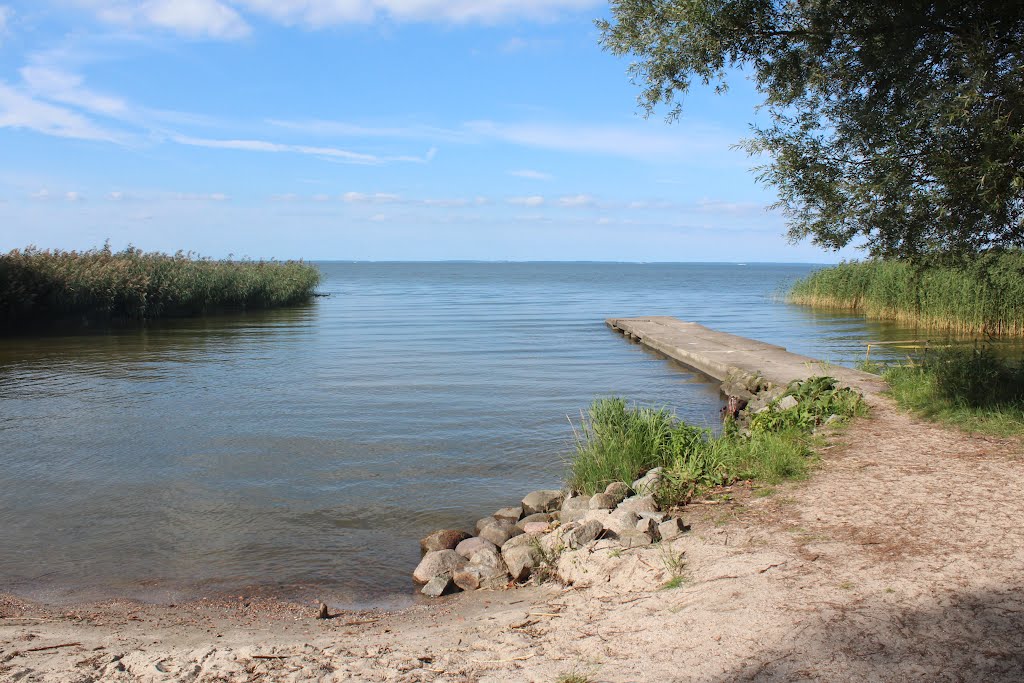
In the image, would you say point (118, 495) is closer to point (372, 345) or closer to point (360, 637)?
point (360, 637)

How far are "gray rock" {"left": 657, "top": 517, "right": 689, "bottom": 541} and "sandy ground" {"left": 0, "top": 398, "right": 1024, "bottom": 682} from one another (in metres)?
0.11

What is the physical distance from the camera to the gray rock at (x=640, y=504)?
22.4 feet

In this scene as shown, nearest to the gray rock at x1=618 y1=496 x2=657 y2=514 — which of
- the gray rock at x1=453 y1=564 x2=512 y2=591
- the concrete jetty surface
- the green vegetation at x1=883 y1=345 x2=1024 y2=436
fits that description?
the gray rock at x1=453 y1=564 x2=512 y2=591

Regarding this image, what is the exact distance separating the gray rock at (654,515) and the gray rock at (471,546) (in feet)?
4.19

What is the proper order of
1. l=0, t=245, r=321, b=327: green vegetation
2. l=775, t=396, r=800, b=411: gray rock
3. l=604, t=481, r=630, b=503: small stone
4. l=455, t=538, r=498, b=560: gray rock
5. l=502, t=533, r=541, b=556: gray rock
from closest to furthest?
l=502, t=533, r=541, b=556: gray rock, l=455, t=538, r=498, b=560: gray rock, l=604, t=481, r=630, b=503: small stone, l=775, t=396, r=800, b=411: gray rock, l=0, t=245, r=321, b=327: green vegetation

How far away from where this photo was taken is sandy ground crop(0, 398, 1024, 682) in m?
4.15

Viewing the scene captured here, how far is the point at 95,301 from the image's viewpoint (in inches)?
1183

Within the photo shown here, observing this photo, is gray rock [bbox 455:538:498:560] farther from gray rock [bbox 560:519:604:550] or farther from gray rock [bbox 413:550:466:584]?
gray rock [bbox 560:519:604:550]

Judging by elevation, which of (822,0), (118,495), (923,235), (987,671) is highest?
(822,0)

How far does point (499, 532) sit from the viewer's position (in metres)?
7.38

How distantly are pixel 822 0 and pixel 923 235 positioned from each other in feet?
9.05

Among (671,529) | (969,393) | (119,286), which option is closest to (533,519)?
(671,529)

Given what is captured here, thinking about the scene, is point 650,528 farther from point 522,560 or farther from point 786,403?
point 786,403

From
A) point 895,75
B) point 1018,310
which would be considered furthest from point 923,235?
point 1018,310
